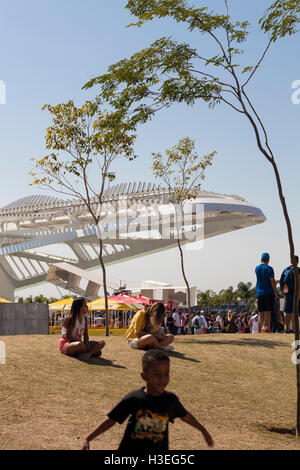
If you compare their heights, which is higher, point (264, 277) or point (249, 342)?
point (264, 277)

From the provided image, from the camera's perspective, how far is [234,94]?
863 centimetres

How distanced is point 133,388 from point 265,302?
629cm

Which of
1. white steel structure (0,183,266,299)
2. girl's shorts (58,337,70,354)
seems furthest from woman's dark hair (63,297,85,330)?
white steel structure (0,183,266,299)

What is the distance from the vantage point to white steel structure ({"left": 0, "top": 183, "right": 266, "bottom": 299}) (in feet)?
175

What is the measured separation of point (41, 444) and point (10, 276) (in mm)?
57129

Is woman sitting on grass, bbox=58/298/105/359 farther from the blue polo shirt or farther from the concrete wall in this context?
the concrete wall

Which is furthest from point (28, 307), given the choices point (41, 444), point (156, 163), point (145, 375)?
point (145, 375)

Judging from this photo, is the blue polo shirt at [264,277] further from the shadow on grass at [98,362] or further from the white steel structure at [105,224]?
the white steel structure at [105,224]

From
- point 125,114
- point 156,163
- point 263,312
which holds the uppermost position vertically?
point 156,163

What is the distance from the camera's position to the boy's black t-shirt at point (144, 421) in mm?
3955

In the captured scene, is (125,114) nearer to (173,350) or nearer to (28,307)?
(173,350)

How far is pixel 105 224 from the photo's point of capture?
54.7m

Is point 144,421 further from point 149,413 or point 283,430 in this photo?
point 283,430

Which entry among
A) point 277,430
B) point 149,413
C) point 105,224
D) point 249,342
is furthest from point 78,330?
point 105,224
